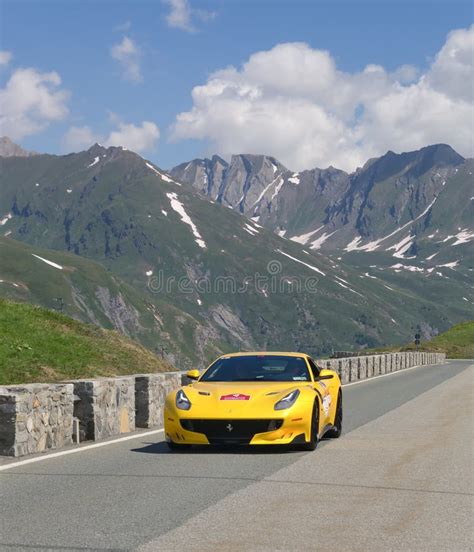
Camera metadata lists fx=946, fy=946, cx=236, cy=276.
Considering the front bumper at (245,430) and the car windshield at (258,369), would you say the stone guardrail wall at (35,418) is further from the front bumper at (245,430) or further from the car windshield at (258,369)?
the car windshield at (258,369)

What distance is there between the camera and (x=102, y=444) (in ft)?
45.4

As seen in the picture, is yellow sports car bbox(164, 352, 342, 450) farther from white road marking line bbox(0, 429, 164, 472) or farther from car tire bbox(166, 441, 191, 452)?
white road marking line bbox(0, 429, 164, 472)

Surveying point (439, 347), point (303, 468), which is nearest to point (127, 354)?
point (303, 468)

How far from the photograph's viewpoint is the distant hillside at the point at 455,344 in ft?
343

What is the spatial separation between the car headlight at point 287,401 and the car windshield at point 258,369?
103 centimetres

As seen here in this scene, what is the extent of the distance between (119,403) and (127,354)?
14.7 m

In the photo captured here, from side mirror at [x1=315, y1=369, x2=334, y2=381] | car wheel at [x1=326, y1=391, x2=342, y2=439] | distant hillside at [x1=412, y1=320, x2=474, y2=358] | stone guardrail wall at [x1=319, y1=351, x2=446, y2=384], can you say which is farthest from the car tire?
distant hillside at [x1=412, y1=320, x2=474, y2=358]

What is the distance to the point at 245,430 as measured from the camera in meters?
12.5

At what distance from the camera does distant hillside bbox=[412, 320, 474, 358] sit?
105 meters

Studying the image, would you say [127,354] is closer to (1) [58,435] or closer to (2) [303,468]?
(1) [58,435]

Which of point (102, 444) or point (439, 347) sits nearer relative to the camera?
point (102, 444)

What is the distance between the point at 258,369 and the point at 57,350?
44.4 feet

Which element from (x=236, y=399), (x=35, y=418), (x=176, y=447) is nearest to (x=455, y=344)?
(x=176, y=447)

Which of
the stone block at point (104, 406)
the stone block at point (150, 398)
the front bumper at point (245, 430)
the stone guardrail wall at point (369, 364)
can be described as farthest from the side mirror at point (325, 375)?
the stone guardrail wall at point (369, 364)
